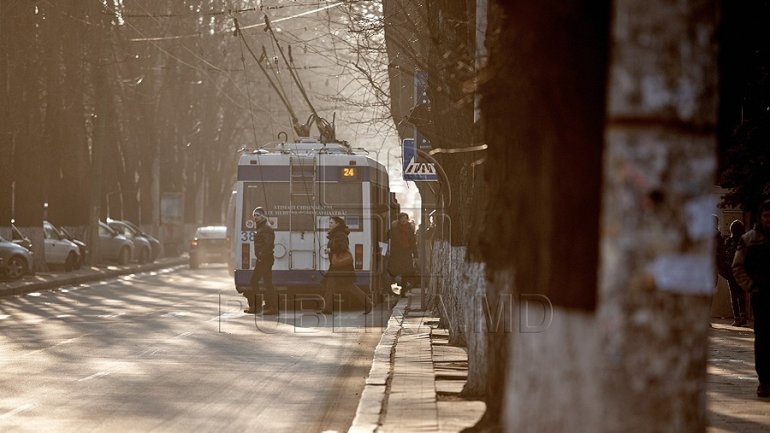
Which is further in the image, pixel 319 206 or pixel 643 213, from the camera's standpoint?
pixel 319 206

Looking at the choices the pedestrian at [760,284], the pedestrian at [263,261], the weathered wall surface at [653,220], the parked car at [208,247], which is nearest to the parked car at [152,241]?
the parked car at [208,247]

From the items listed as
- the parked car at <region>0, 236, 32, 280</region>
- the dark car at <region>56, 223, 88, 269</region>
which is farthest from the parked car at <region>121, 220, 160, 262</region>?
the parked car at <region>0, 236, 32, 280</region>

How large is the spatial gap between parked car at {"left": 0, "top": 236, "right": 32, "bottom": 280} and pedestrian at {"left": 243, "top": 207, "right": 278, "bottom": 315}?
10564 mm

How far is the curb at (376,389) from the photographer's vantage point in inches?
394

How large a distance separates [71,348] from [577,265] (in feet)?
45.4

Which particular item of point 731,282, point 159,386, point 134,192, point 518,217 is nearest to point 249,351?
point 159,386

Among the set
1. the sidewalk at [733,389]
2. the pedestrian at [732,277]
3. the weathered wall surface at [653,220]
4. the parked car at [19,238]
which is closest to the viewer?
the weathered wall surface at [653,220]

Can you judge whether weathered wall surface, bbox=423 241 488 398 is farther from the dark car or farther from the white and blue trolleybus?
the dark car

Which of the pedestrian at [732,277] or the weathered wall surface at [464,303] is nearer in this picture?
the weathered wall surface at [464,303]

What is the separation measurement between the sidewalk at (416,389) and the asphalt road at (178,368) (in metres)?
0.27

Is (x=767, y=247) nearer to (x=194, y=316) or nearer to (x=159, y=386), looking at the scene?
(x=159, y=386)

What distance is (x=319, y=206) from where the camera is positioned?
26.0 meters

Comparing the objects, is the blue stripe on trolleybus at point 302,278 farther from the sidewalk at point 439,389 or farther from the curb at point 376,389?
the sidewalk at point 439,389

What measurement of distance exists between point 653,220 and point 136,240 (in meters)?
48.3
